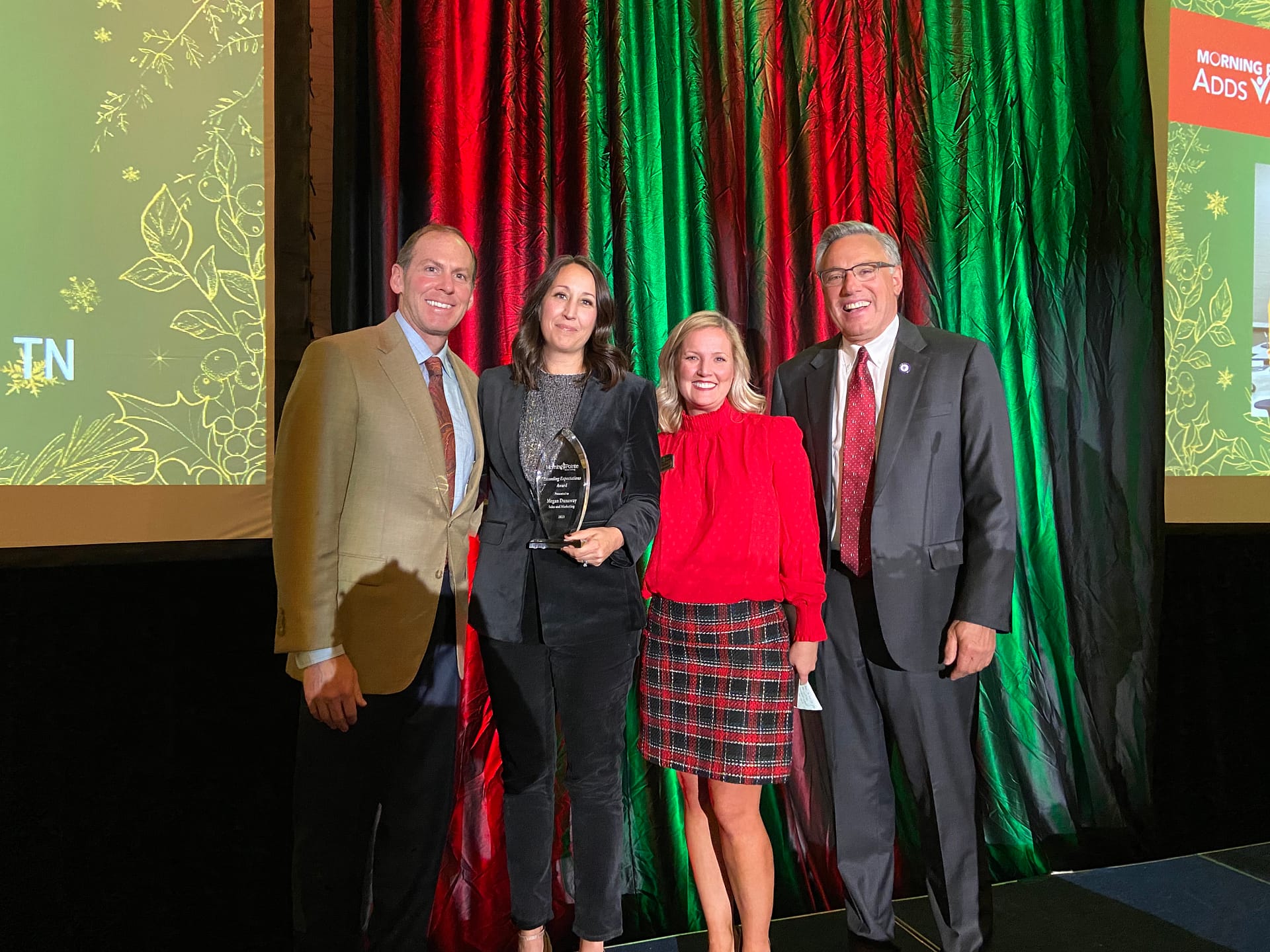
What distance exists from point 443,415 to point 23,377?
2.99ft

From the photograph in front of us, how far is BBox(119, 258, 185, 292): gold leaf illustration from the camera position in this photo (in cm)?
184

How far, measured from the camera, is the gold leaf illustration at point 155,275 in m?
1.84

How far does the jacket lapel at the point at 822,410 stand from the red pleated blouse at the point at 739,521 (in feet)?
0.59

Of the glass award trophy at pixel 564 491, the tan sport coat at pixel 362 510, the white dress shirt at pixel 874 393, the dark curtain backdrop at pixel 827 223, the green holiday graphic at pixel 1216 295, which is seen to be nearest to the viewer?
the tan sport coat at pixel 362 510

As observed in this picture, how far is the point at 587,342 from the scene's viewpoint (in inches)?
68.2

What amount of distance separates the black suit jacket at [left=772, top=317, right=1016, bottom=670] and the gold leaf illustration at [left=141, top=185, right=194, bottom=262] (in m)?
1.67

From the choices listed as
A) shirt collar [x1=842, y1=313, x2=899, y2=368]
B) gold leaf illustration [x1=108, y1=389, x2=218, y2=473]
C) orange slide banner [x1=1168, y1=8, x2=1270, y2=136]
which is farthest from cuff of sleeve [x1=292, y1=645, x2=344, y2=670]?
orange slide banner [x1=1168, y1=8, x2=1270, y2=136]

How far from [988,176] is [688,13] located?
1054 millimetres

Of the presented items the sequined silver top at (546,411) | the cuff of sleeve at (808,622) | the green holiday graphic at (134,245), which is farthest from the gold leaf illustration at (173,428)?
the cuff of sleeve at (808,622)

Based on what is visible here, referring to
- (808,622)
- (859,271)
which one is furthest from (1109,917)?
(859,271)

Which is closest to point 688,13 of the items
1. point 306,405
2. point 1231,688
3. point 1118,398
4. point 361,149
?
point 361,149

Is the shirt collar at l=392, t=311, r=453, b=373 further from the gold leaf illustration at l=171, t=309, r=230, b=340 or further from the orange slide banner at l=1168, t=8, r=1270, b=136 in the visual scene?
the orange slide banner at l=1168, t=8, r=1270, b=136

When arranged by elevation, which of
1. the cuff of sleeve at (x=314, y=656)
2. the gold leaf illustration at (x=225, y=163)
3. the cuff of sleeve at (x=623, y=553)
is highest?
the gold leaf illustration at (x=225, y=163)

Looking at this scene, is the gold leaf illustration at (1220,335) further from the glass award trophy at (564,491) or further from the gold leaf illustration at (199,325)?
the gold leaf illustration at (199,325)
